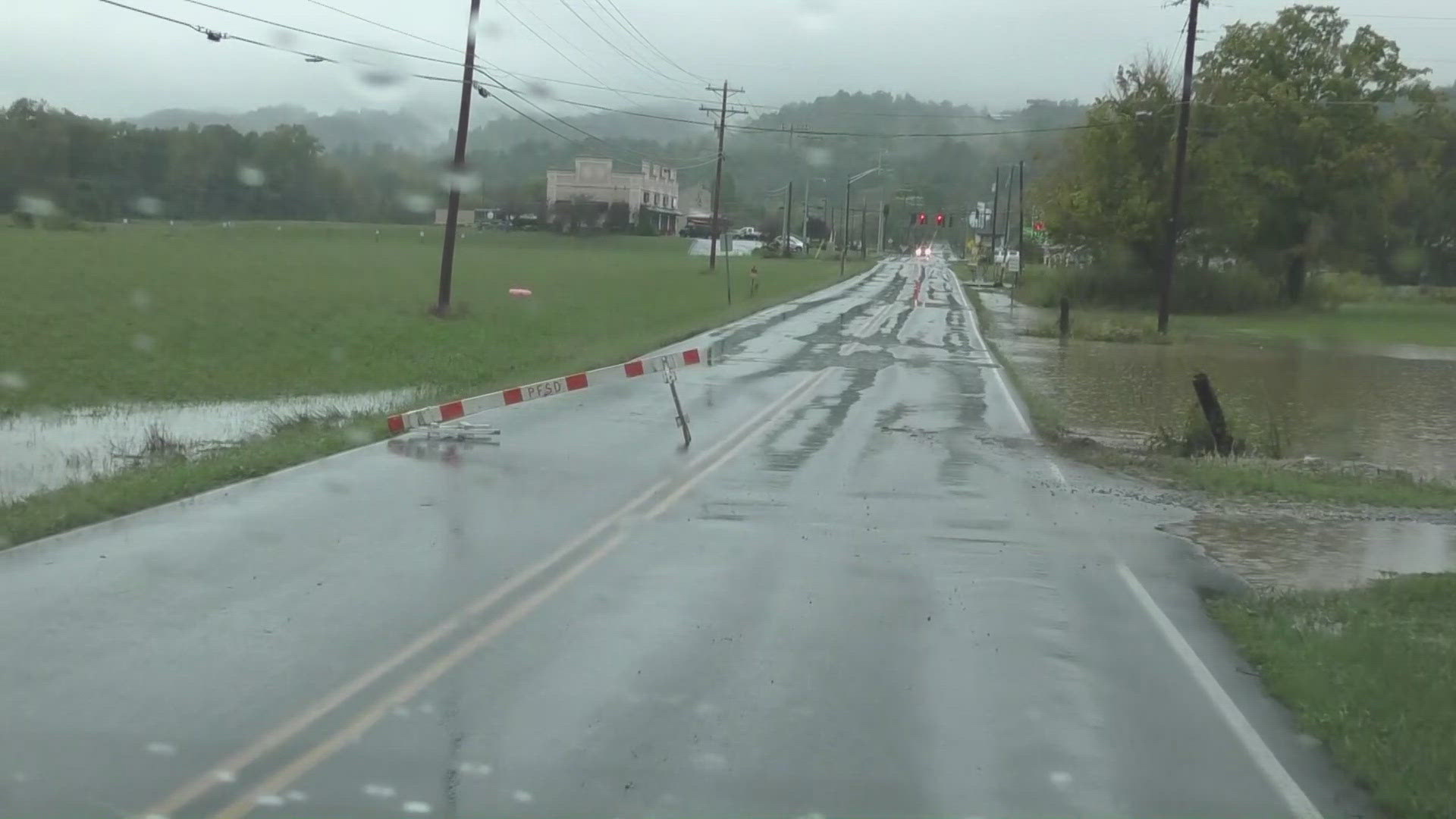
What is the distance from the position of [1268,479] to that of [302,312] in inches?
1118

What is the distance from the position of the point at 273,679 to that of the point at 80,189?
4839 cm

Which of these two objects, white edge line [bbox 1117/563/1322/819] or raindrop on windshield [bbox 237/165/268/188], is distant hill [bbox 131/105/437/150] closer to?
raindrop on windshield [bbox 237/165/268/188]

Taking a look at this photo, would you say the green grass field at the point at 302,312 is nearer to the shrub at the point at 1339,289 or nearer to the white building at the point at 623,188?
the white building at the point at 623,188

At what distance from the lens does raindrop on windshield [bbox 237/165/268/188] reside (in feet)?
159

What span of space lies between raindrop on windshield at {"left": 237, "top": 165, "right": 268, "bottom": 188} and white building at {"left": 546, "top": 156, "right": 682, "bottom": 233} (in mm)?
9792

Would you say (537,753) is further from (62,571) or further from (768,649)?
(62,571)

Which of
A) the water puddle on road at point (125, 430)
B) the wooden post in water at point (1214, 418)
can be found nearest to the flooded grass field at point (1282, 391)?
the wooden post in water at point (1214, 418)

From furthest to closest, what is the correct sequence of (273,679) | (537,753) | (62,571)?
1. (62,571)
2. (273,679)
3. (537,753)

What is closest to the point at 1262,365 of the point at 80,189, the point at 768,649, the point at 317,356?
the point at 317,356

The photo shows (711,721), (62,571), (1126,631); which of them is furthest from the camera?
(62,571)

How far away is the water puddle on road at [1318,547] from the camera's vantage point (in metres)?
10.9

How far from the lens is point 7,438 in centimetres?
1834

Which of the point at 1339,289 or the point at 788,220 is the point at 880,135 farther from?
the point at 788,220

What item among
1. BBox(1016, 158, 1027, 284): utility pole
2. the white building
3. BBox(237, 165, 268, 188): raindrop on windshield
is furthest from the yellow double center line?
BBox(1016, 158, 1027, 284): utility pole
